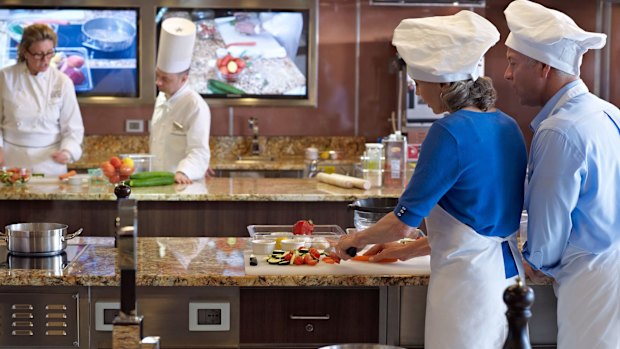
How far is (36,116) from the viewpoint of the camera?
585 cm

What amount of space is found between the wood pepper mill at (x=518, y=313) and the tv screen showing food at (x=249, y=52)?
20.8ft

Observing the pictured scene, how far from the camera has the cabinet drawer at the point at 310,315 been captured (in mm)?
2920

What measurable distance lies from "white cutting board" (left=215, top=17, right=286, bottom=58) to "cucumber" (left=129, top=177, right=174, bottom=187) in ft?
8.74

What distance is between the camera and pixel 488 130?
2.57 meters

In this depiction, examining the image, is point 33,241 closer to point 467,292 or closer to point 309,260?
point 309,260

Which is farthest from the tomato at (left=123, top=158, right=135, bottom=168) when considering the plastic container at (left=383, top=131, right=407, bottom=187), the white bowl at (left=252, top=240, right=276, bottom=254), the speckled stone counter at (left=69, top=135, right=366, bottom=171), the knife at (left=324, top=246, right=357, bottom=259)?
the speckled stone counter at (left=69, top=135, right=366, bottom=171)

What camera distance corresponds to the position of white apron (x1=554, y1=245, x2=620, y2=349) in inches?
106

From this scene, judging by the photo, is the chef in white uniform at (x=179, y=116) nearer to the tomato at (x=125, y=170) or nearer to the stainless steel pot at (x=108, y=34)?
the tomato at (x=125, y=170)

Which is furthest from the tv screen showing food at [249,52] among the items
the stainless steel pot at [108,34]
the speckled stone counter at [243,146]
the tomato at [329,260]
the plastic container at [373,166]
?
the tomato at [329,260]

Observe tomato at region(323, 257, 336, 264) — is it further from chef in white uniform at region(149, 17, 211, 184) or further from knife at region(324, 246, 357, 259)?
chef in white uniform at region(149, 17, 211, 184)

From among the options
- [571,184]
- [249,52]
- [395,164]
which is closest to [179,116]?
[395,164]

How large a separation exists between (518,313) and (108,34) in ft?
21.6

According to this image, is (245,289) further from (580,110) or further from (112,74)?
(112,74)

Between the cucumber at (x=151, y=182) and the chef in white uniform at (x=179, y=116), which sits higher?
the chef in white uniform at (x=179, y=116)
